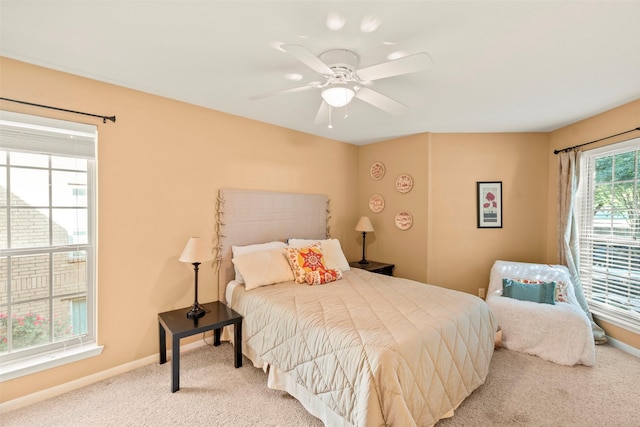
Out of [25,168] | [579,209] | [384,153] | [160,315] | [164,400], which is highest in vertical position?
[384,153]

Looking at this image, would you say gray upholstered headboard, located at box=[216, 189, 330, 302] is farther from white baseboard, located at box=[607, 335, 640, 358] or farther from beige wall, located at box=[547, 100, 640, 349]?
white baseboard, located at box=[607, 335, 640, 358]

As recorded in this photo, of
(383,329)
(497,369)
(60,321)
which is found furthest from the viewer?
(497,369)

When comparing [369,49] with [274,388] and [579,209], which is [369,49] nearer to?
[274,388]

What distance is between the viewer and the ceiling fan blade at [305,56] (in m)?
1.42

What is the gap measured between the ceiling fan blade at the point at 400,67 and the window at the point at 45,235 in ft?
7.31

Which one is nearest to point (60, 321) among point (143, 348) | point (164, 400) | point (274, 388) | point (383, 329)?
point (143, 348)

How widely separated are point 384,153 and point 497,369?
296 centimetres

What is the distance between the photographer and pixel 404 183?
409 centimetres

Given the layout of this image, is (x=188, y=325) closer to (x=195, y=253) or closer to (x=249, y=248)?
(x=195, y=253)

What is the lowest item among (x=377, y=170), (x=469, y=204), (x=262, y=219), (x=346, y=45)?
(x=262, y=219)

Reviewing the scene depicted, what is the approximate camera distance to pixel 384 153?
14.2ft

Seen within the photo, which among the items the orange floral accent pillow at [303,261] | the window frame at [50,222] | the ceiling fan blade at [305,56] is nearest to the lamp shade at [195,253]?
the window frame at [50,222]

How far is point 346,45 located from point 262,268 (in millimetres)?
2037

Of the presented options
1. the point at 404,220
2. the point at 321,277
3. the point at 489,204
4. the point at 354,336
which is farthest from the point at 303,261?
the point at 489,204
